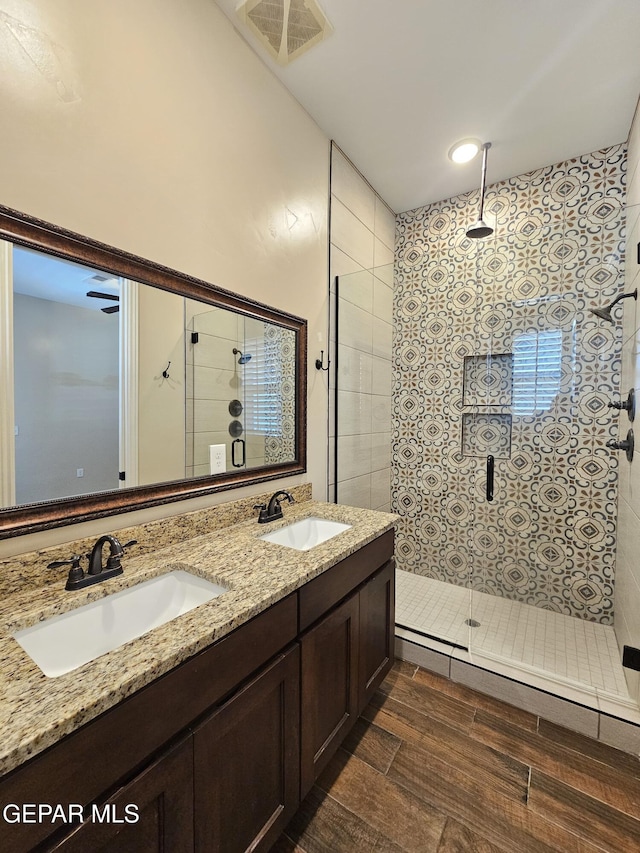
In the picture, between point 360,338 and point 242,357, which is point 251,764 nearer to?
point 242,357

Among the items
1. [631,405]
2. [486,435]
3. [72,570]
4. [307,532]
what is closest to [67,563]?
[72,570]

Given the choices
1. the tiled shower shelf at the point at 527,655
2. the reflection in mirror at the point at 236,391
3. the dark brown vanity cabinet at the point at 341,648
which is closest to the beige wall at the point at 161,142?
the reflection in mirror at the point at 236,391

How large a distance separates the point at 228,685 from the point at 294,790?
0.54 meters

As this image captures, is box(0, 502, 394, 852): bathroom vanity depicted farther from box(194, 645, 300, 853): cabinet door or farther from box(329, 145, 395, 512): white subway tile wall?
box(329, 145, 395, 512): white subway tile wall

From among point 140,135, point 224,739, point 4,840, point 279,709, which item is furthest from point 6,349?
point 279,709

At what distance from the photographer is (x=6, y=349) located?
934mm

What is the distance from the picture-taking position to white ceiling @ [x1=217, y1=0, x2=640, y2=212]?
1.48 meters

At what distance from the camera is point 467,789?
4.27 feet

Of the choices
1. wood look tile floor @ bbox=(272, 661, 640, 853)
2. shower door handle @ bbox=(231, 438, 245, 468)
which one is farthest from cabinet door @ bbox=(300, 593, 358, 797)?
shower door handle @ bbox=(231, 438, 245, 468)

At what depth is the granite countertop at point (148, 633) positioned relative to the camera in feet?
1.90

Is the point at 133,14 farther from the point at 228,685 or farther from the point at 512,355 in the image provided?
the point at 512,355

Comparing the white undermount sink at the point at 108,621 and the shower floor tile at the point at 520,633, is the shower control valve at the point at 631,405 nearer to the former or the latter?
the shower floor tile at the point at 520,633

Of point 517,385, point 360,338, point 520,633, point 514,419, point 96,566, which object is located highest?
point 360,338

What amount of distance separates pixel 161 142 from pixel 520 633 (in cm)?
285
